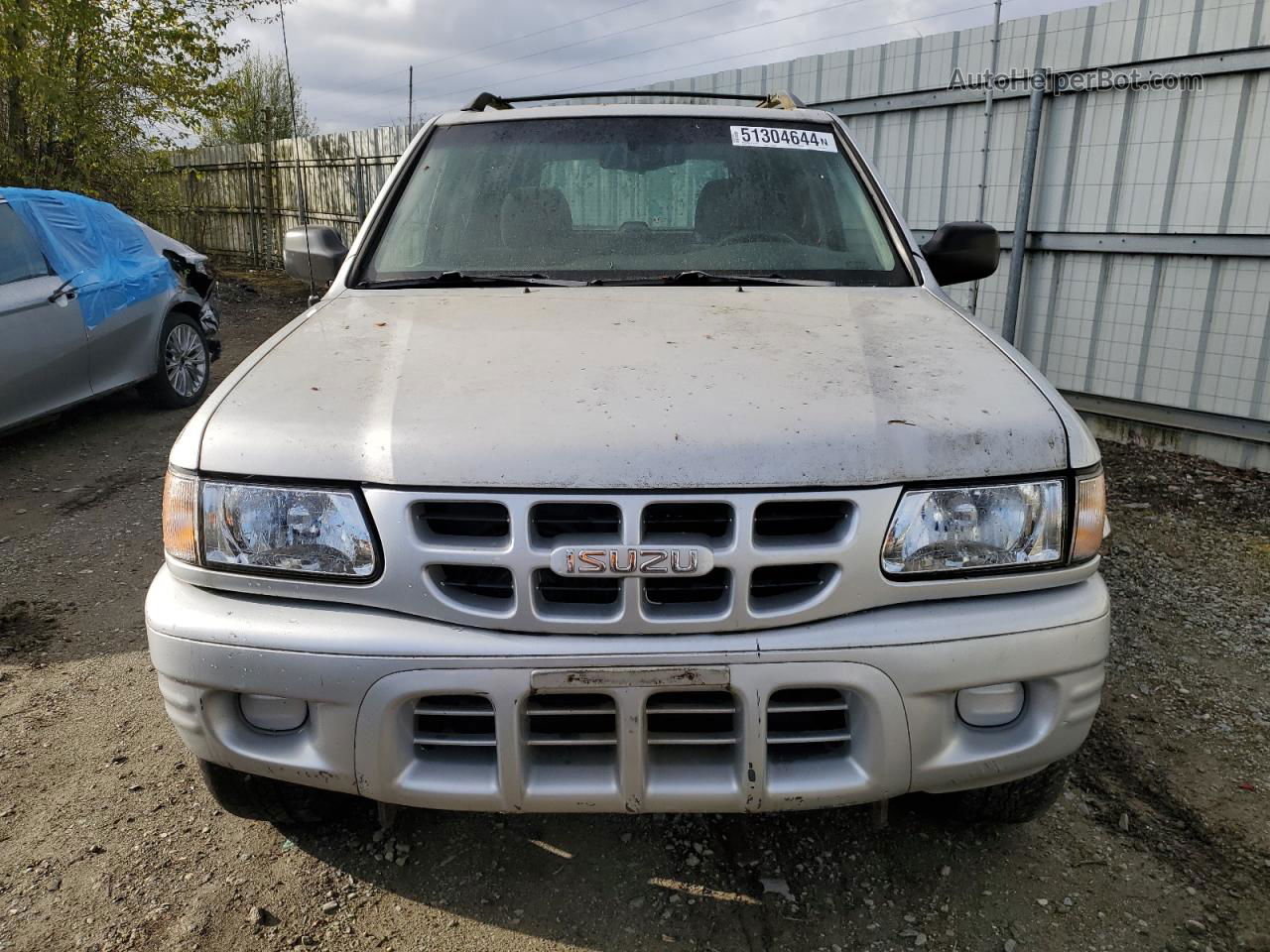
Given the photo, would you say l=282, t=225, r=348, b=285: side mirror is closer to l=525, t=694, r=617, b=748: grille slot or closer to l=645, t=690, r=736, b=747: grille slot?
l=525, t=694, r=617, b=748: grille slot

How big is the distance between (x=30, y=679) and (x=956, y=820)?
3.06 meters

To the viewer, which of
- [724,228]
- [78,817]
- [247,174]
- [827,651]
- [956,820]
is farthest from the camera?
[247,174]

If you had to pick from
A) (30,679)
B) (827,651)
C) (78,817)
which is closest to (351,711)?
(827,651)

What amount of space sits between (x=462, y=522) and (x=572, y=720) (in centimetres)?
45

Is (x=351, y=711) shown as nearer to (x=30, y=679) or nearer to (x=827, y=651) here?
(x=827, y=651)

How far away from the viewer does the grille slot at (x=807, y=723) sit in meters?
1.85

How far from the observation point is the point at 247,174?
17.7 meters

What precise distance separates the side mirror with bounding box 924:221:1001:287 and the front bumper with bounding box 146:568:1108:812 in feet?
4.95

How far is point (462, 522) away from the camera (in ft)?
6.10

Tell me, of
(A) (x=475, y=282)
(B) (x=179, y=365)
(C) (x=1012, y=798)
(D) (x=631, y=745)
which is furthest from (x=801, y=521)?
(B) (x=179, y=365)

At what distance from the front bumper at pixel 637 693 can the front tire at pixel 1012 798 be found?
296 millimetres

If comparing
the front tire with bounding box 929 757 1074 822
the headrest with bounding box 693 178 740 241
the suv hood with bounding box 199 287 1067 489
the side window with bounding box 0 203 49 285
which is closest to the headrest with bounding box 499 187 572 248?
the headrest with bounding box 693 178 740 241

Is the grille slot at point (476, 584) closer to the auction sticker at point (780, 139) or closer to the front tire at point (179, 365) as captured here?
the auction sticker at point (780, 139)

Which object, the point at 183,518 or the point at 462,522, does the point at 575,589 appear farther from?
the point at 183,518
